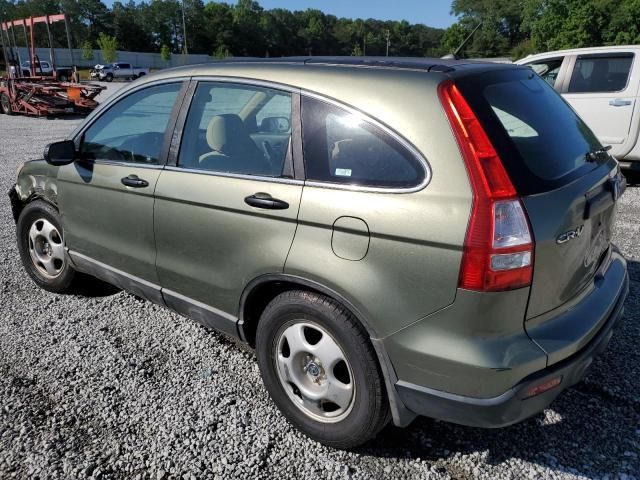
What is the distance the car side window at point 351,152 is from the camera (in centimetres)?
211

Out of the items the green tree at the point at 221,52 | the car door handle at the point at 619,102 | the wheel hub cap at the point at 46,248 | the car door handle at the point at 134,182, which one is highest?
the green tree at the point at 221,52

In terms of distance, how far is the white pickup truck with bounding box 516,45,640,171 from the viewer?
7.38 m

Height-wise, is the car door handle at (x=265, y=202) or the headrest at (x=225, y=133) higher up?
the headrest at (x=225, y=133)

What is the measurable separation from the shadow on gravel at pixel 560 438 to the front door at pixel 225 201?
110cm

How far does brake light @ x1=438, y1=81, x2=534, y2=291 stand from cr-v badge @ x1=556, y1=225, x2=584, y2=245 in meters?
0.19

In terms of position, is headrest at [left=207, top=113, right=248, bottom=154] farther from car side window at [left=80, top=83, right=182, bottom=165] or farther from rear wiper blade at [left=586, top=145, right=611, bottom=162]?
rear wiper blade at [left=586, top=145, right=611, bottom=162]

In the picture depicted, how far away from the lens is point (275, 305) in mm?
2502

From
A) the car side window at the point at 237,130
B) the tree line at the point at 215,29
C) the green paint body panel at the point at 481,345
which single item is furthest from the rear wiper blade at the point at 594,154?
the tree line at the point at 215,29

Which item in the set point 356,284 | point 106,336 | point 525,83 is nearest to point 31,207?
point 106,336

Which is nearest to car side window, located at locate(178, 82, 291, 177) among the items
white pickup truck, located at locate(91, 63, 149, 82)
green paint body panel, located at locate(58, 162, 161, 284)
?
green paint body panel, located at locate(58, 162, 161, 284)

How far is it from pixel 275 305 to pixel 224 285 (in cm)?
38

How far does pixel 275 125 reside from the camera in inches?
108

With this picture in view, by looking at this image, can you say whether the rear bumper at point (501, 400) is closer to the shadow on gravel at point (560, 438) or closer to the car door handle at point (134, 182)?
the shadow on gravel at point (560, 438)

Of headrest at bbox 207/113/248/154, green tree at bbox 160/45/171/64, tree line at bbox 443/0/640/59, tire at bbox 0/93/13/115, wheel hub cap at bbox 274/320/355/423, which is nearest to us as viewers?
wheel hub cap at bbox 274/320/355/423
